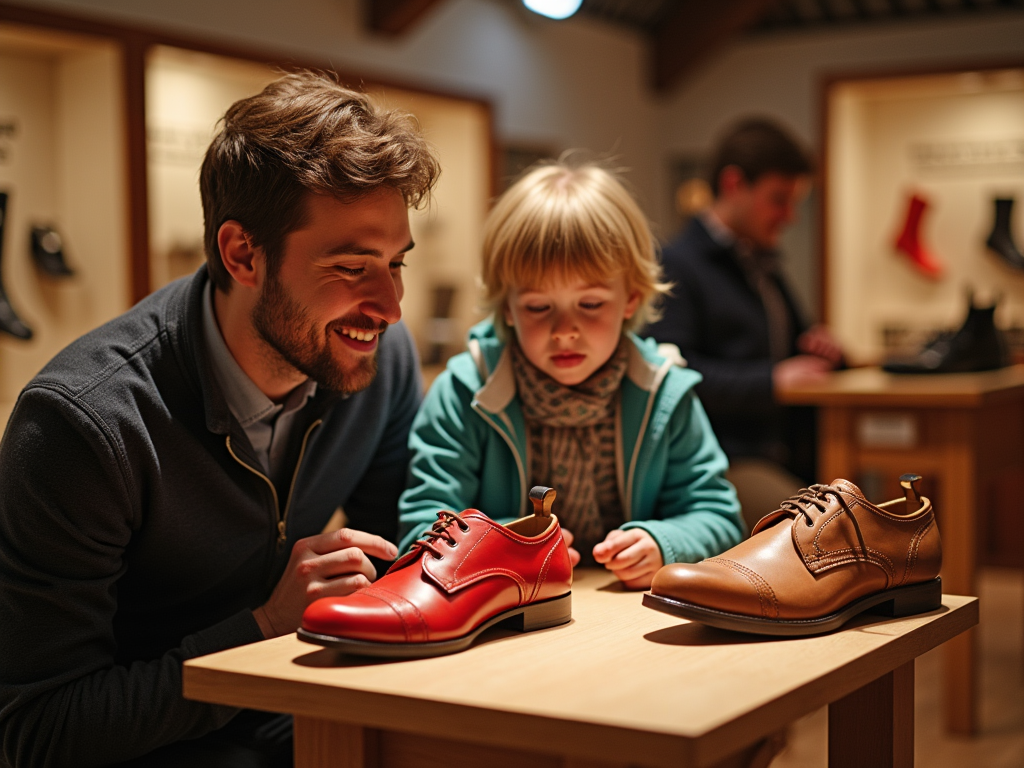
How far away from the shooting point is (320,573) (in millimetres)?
1408

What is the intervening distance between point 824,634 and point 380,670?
1.64 ft

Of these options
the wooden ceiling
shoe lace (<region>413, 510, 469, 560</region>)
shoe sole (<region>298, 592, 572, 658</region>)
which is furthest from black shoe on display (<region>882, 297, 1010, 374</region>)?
the wooden ceiling

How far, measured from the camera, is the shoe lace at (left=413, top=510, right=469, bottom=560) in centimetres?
127

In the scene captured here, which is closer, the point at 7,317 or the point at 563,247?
the point at 563,247

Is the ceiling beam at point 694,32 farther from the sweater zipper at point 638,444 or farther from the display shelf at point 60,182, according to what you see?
the sweater zipper at point 638,444

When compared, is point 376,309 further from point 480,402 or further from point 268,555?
point 268,555

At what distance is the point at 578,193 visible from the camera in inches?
70.9

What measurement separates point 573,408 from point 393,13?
163 inches

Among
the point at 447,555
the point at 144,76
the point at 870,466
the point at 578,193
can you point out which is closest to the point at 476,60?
the point at 144,76

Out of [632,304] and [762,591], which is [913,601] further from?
[632,304]

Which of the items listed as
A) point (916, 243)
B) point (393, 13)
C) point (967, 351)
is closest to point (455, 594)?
point (967, 351)

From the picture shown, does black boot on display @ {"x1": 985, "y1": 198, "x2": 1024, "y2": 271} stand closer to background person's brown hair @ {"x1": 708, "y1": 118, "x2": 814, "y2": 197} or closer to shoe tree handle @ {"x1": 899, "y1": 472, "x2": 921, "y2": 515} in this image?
background person's brown hair @ {"x1": 708, "y1": 118, "x2": 814, "y2": 197}

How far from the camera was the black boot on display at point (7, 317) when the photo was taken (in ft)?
12.4

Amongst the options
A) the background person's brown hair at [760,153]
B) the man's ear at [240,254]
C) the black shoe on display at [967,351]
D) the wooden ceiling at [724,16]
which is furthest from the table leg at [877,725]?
the wooden ceiling at [724,16]
